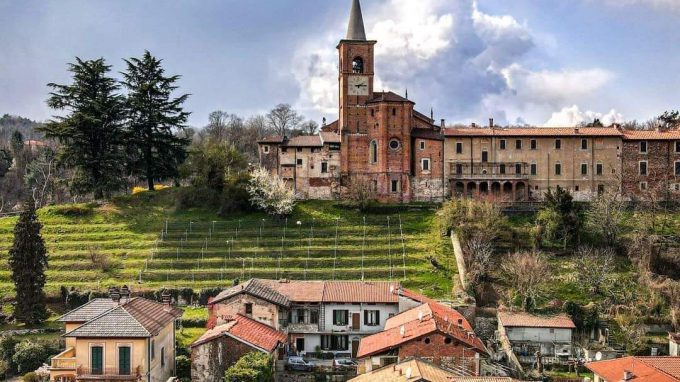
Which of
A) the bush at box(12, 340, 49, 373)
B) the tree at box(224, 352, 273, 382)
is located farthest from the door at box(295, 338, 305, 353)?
the bush at box(12, 340, 49, 373)

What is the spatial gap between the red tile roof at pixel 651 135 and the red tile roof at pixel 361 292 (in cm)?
3948

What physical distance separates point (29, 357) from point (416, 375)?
80.3ft

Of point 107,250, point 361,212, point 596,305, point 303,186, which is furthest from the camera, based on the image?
point 303,186

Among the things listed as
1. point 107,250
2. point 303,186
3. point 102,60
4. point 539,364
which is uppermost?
point 102,60

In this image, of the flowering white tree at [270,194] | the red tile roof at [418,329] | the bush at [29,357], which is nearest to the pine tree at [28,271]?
the bush at [29,357]

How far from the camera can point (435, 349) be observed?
1523 inches

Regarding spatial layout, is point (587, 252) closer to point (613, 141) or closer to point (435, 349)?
point (613, 141)

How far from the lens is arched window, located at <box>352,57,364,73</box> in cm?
7975

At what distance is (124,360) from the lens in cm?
3372

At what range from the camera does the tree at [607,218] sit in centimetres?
6378

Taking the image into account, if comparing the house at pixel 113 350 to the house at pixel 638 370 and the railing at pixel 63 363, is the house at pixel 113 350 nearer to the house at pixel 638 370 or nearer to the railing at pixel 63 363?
the railing at pixel 63 363

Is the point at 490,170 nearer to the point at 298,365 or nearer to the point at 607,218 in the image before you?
the point at 607,218

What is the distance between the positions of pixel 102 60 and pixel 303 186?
25.8 meters

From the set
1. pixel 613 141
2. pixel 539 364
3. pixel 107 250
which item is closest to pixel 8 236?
pixel 107 250
